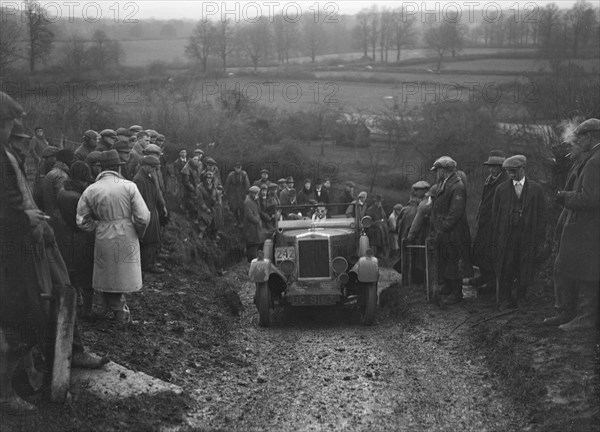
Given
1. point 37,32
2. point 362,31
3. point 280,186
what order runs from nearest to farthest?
point 37,32, point 280,186, point 362,31

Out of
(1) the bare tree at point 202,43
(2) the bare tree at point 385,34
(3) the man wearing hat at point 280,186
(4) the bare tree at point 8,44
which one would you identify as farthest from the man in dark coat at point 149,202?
(2) the bare tree at point 385,34

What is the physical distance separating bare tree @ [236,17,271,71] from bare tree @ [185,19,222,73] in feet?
8.21

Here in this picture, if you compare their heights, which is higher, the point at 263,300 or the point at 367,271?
the point at 367,271

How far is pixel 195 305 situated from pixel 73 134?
48.4 ft

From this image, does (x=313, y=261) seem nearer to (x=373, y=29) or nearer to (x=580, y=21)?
(x=580, y=21)

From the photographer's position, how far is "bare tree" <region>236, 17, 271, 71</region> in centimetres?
3694

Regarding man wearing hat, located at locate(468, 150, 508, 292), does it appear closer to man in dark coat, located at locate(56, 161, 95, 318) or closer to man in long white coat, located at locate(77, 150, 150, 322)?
man in long white coat, located at locate(77, 150, 150, 322)

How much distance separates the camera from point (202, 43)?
109 ft

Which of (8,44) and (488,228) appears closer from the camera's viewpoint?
(488,228)

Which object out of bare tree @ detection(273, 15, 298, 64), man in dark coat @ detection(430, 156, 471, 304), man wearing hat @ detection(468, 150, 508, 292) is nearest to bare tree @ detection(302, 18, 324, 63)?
bare tree @ detection(273, 15, 298, 64)

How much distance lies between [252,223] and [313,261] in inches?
236

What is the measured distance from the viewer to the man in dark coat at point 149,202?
1142 centimetres

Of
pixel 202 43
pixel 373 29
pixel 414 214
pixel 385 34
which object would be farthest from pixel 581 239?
pixel 373 29

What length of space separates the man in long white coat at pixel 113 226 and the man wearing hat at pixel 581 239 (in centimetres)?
456
